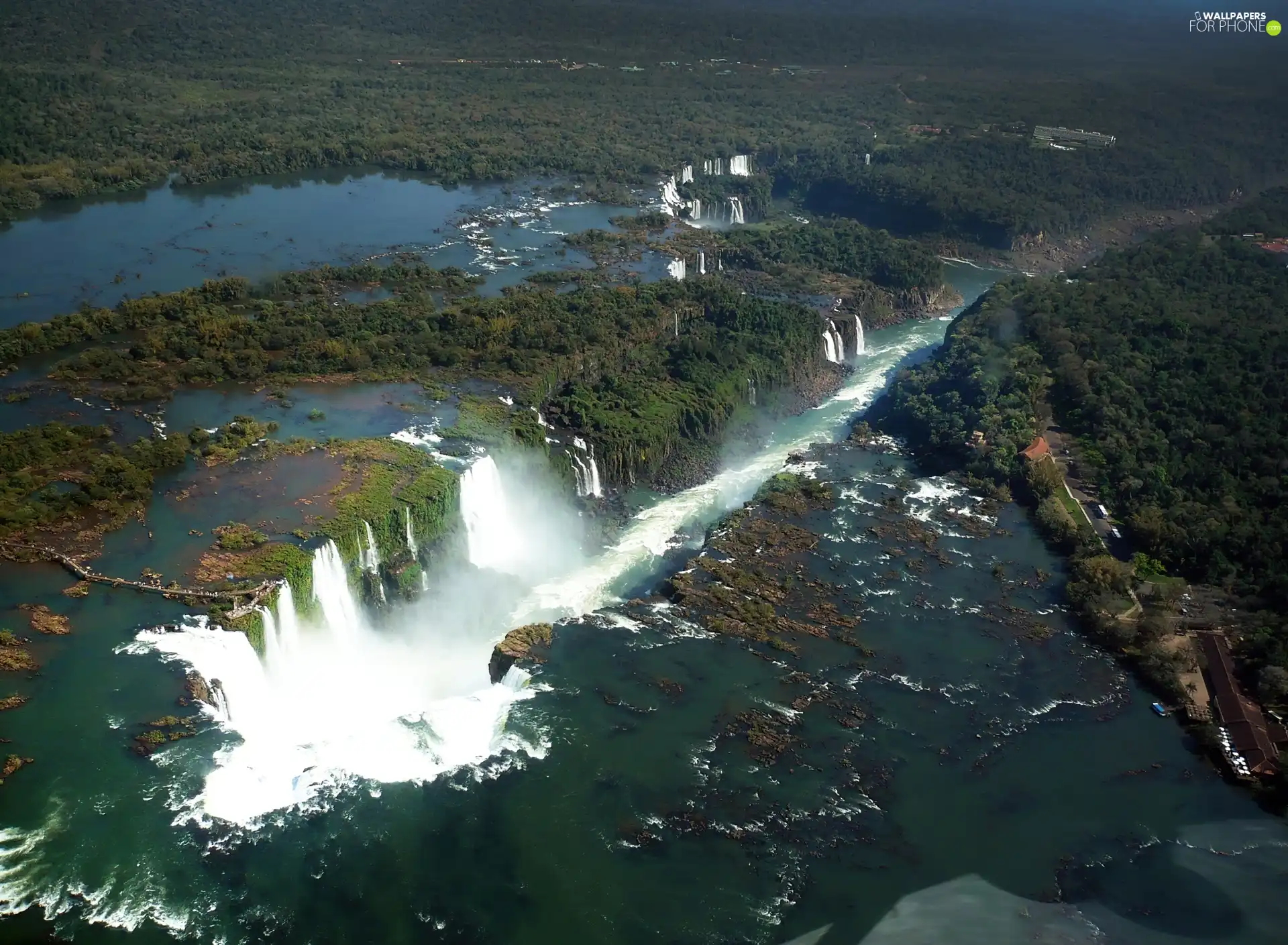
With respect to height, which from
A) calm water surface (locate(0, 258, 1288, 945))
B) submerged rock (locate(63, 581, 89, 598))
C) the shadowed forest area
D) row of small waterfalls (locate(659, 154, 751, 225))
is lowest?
calm water surface (locate(0, 258, 1288, 945))

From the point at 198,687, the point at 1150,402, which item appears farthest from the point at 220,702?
the point at 1150,402

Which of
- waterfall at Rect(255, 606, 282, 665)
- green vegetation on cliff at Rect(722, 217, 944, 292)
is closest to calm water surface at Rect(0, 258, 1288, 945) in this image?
waterfall at Rect(255, 606, 282, 665)

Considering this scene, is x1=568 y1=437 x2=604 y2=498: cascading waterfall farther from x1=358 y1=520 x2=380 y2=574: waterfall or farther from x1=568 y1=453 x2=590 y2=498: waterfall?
x1=358 y1=520 x2=380 y2=574: waterfall

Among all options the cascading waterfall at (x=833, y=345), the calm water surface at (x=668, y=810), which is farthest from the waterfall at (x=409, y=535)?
the cascading waterfall at (x=833, y=345)

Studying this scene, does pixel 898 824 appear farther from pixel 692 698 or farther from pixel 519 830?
pixel 519 830

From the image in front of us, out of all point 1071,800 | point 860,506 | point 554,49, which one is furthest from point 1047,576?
point 554,49

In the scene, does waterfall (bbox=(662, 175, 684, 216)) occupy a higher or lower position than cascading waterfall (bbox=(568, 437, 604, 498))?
higher
